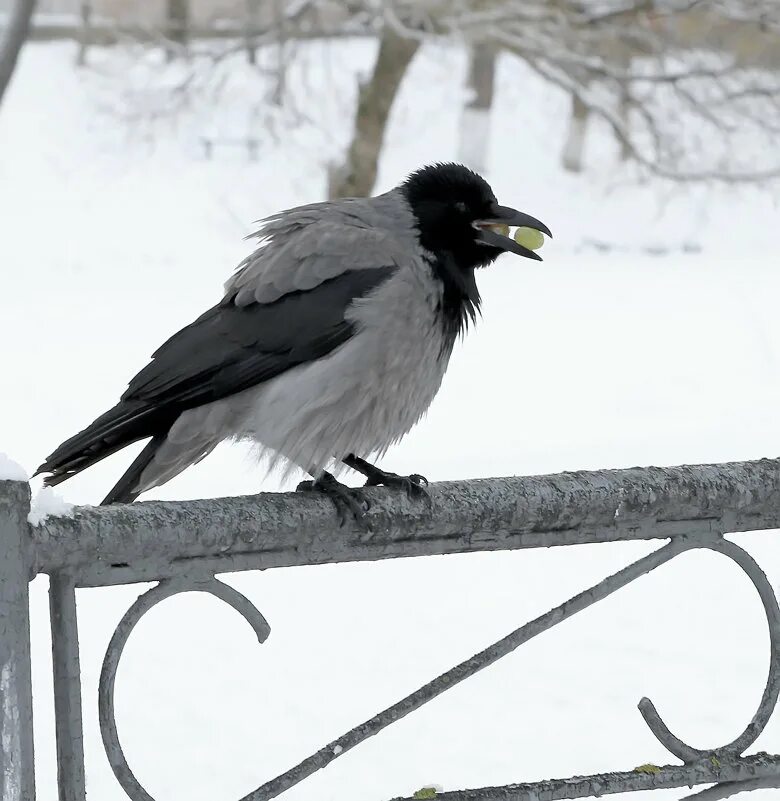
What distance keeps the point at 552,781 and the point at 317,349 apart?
4.46 feet

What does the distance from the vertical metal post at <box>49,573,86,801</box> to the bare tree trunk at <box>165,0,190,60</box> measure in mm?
14051

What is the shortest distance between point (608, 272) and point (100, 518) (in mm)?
15101

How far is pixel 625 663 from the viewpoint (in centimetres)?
482

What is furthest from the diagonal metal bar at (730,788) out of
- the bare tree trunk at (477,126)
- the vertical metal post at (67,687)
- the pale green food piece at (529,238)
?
the bare tree trunk at (477,126)

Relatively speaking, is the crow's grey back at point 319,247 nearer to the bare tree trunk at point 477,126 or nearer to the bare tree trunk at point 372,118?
the bare tree trunk at point 372,118

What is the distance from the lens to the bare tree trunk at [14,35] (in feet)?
19.7

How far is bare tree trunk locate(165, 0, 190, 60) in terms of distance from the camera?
16234 mm

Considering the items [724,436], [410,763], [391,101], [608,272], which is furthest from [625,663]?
[391,101]

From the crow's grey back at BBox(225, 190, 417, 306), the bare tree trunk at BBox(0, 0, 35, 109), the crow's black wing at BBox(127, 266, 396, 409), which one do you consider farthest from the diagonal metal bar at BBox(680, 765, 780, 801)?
the bare tree trunk at BBox(0, 0, 35, 109)

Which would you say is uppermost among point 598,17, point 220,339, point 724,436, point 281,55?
point 598,17

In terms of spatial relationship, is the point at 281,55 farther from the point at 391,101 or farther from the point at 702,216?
the point at 702,216

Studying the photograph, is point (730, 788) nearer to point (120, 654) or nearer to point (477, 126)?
point (120, 654)

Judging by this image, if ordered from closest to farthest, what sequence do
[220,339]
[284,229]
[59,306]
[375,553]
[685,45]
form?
[375,553], [220,339], [284,229], [59,306], [685,45]

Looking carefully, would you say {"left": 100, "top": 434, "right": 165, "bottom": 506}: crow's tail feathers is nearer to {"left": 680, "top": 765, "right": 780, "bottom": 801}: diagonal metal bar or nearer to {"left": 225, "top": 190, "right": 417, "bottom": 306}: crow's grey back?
{"left": 225, "top": 190, "right": 417, "bottom": 306}: crow's grey back
